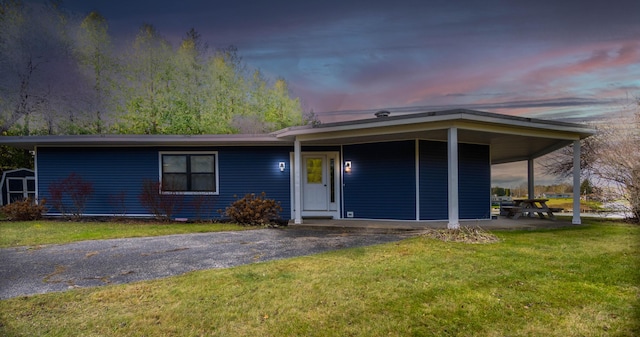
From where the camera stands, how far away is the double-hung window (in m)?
9.52

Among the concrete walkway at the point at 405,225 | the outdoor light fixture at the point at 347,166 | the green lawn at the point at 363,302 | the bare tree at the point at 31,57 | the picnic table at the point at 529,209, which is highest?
the bare tree at the point at 31,57

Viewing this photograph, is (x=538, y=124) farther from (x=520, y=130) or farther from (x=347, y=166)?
(x=347, y=166)

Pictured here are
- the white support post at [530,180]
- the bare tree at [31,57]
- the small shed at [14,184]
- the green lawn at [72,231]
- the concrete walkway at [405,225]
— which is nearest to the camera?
the bare tree at [31,57]

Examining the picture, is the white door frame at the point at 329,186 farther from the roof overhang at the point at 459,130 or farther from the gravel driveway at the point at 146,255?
the gravel driveway at the point at 146,255

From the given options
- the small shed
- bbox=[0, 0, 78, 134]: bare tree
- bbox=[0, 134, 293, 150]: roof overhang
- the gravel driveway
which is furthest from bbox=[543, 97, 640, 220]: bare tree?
the small shed

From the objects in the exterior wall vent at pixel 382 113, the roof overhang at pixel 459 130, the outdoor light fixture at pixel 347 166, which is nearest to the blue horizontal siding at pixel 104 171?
the roof overhang at pixel 459 130

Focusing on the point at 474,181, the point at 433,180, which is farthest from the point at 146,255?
the point at 474,181

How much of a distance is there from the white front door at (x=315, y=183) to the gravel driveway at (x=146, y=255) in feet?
7.49

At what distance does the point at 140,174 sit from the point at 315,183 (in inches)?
190

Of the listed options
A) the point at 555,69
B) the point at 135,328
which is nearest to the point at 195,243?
the point at 135,328

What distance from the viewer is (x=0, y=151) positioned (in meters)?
15.1

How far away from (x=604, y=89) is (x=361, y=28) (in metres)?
2.31

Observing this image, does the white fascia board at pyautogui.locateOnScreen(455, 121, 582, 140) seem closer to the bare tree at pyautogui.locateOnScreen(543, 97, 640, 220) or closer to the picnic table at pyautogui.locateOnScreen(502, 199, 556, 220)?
the bare tree at pyautogui.locateOnScreen(543, 97, 640, 220)

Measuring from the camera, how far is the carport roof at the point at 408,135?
6.67 metres
